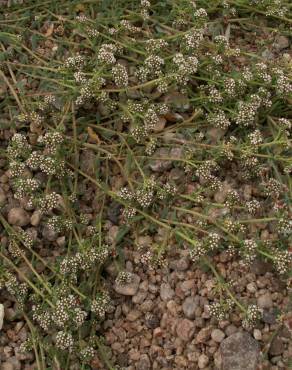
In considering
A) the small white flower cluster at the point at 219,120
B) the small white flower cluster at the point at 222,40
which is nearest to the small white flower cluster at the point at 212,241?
the small white flower cluster at the point at 219,120

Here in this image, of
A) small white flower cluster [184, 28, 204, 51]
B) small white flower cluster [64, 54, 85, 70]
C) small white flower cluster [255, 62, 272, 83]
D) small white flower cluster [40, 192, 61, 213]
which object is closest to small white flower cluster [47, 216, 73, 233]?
small white flower cluster [40, 192, 61, 213]

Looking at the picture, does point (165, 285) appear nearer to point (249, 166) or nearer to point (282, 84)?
point (249, 166)

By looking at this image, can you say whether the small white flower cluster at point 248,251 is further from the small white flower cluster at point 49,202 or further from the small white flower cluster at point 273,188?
the small white flower cluster at point 49,202

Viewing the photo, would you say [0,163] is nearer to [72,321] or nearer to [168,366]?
[72,321]

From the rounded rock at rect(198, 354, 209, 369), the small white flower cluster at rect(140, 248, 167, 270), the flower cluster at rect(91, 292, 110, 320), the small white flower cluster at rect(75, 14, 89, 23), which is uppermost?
the small white flower cluster at rect(75, 14, 89, 23)

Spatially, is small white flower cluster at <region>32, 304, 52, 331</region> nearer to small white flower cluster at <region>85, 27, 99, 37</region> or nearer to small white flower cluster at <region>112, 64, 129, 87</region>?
small white flower cluster at <region>112, 64, 129, 87</region>

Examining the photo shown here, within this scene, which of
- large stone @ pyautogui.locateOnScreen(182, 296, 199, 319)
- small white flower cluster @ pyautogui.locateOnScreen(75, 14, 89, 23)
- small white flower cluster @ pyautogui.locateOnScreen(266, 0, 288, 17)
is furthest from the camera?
small white flower cluster @ pyautogui.locateOnScreen(266, 0, 288, 17)
